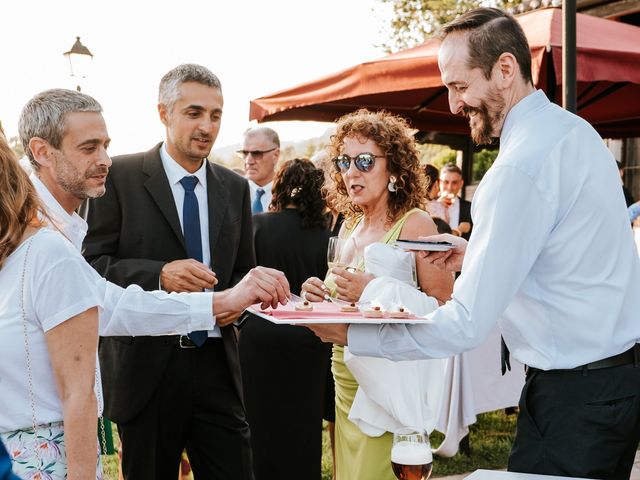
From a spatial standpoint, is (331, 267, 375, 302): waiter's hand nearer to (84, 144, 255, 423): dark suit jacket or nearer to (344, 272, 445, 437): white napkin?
(344, 272, 445, 437): white napkin

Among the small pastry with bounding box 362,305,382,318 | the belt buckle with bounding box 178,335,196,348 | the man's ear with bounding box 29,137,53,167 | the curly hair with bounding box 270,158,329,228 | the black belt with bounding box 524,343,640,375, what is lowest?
the belt buckle with bounding box 178,335,196,348

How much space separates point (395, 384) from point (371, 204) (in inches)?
39.0

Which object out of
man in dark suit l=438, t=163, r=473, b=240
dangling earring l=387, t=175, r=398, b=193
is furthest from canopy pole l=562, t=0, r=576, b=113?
man in dark suit l=438, t=163, r=473, b=240

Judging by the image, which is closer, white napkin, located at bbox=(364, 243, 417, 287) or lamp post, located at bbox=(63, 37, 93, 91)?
white napkin, located at bbox=(364, 243, 417, 287)

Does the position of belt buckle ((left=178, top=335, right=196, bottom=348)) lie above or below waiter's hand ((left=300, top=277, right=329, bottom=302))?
below

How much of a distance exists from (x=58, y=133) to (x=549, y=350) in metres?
1.78

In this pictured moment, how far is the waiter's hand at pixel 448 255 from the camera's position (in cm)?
276

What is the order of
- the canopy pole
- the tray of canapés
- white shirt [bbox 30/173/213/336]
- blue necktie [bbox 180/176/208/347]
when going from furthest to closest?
the canopy pole
blue necktie [bbox 180/176/208/347]
white shirt [bbox 30/173/213/336]
the tray of canapés

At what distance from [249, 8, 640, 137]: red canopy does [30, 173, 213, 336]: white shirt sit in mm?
2954

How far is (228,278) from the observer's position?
11.4 ft

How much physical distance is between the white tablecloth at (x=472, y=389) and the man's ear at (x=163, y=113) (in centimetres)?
273

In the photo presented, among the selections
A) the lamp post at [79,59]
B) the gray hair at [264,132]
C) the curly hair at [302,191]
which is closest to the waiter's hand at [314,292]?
the curly hair at [302,191]

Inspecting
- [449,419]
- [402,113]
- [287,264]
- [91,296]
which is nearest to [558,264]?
[91,296]

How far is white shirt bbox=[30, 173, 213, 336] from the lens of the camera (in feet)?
8.75
